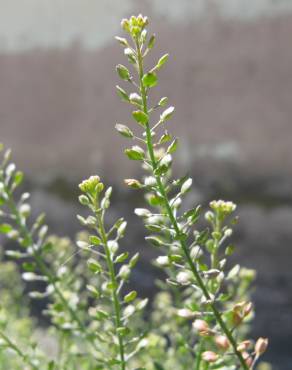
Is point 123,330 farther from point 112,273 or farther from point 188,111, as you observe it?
point 188,111

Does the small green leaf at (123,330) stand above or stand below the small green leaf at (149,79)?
below

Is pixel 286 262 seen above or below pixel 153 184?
below

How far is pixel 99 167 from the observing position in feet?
6.77

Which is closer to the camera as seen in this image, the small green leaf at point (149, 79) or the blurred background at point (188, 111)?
the small green leaf at point (149, 79)

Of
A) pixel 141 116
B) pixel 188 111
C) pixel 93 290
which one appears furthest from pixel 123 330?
pixel 188 111

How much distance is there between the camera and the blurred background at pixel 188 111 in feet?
5.59

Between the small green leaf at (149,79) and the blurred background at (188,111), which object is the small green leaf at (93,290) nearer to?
the small green leaf at (149,79)

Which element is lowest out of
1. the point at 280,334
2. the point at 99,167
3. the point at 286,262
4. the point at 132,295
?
the point at 280,334

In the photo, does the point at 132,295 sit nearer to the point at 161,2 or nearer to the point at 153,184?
the point at 153,184

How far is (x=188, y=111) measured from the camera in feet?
6.00

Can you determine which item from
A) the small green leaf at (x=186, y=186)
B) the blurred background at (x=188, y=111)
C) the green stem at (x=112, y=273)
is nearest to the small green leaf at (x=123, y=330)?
A: the green stem at (x=112, y=273)

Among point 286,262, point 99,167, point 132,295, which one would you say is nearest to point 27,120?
point 99,167

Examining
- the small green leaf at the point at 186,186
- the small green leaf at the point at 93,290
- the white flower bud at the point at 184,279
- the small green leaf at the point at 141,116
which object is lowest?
the small green leaf at the point at 93,290

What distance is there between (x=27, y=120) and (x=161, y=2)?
680 millimetres
